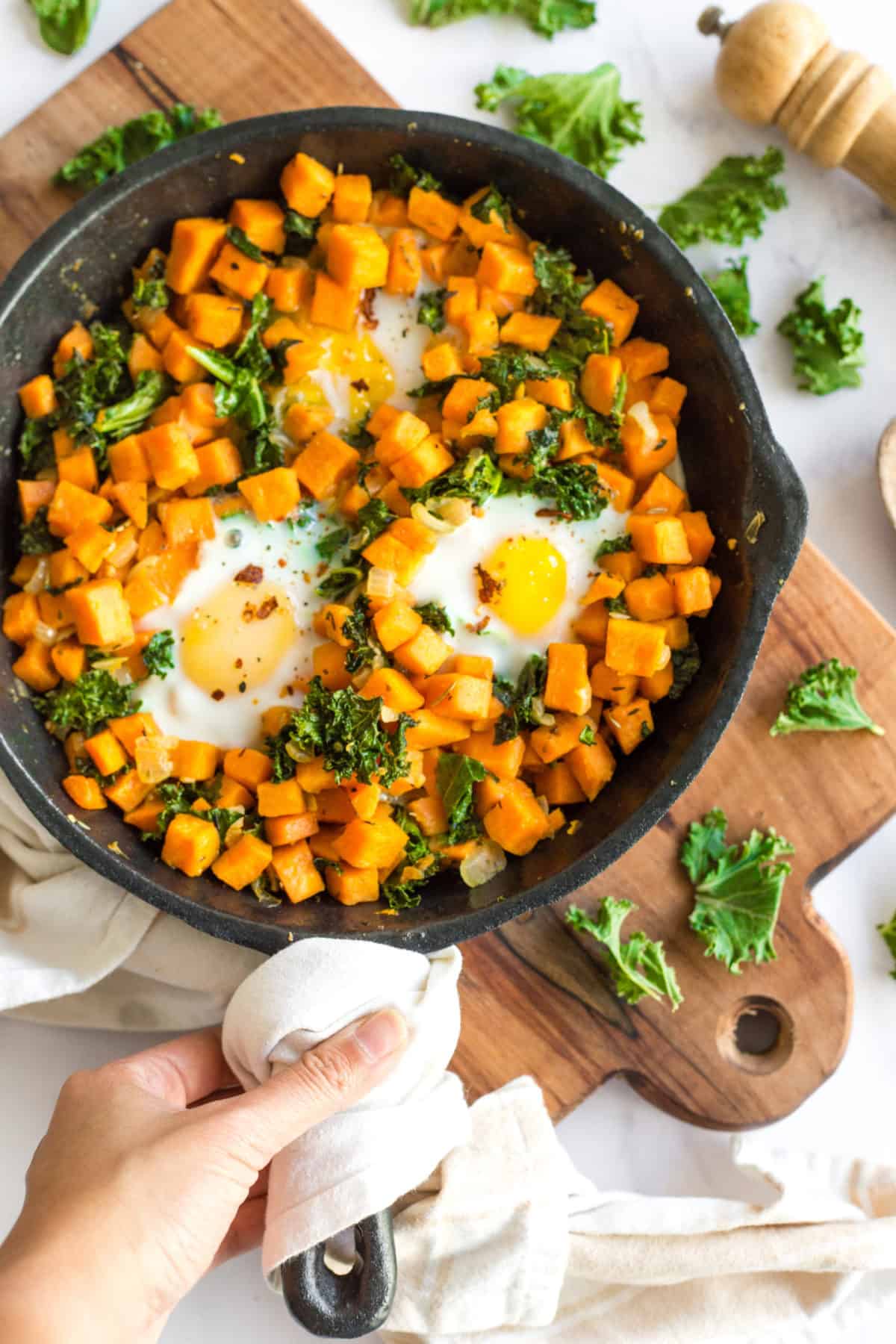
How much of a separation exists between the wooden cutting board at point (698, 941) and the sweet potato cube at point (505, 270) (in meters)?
1.21

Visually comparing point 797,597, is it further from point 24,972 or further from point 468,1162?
point 24,972

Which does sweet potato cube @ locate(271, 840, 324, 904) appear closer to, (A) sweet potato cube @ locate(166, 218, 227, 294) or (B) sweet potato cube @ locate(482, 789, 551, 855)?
(B) sweet potato cube @ locate(482, 789, 551, 855)

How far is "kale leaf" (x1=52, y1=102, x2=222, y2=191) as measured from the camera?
3.90 metres

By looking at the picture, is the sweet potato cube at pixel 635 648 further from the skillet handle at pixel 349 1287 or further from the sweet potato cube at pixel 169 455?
the skillet handle at pixel 349 1287

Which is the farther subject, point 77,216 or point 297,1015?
point 77,216

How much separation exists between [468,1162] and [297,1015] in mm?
842

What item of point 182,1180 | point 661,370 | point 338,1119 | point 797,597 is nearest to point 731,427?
point 661,370

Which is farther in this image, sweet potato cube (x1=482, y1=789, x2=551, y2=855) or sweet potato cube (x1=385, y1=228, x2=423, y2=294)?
sweet potato cube (x1=385, y1=228, x2=423, y2=294)

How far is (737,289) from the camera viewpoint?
4.09 metres

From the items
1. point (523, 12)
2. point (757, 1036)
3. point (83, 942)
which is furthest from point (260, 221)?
point (757, 1036)

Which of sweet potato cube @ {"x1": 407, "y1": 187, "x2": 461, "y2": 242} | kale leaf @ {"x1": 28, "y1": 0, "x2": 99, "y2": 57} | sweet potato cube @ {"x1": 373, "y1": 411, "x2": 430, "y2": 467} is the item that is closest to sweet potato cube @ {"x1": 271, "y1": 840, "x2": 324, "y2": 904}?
sweet potato cube @ {"x1": 373, "y1": 411, "x2": 430, "y2": 467}

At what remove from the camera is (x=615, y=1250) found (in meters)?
3.78

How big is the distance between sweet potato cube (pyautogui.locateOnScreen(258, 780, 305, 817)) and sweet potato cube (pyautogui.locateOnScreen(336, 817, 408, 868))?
0.54 feet

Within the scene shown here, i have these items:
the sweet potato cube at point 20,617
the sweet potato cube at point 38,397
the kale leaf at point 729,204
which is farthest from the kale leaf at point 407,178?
the sweet potato cube at point 20,617
